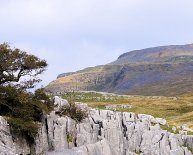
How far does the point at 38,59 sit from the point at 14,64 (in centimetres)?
249

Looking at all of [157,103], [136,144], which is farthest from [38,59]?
[157,103]

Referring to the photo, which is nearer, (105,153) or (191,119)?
(105,153)

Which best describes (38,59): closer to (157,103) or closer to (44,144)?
(44,144)

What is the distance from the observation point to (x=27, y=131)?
34.6m

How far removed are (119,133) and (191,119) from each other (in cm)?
6682

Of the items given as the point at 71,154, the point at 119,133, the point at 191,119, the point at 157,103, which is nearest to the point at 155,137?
the point at 119,133

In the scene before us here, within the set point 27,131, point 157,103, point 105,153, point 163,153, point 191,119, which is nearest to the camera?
point 27,131

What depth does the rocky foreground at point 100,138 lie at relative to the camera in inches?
1389

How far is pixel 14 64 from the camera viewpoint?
36.5 m

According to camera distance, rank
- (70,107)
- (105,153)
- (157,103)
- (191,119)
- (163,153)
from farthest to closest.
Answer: (157,103), (191,119), (163,153), (70,107), (105,153)

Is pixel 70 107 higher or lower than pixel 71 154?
higher

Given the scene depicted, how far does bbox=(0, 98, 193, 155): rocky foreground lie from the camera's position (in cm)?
3528

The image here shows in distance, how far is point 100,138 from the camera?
39.8 m

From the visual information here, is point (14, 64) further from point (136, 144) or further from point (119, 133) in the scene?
point (136, 144)
